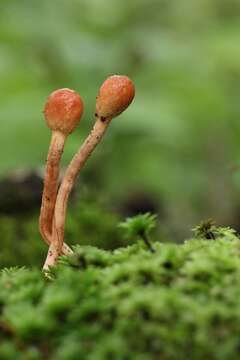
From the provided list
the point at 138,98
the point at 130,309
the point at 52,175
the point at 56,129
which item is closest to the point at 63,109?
the point at 56,129

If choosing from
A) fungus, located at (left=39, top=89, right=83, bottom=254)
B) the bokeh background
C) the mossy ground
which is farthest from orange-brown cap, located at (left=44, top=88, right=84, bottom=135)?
the bokeh background

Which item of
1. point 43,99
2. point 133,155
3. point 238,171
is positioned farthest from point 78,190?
point 133,155

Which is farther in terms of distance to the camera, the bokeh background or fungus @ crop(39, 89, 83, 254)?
the bokeh background

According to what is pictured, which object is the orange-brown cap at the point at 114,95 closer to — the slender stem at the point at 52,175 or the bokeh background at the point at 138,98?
the slender stem at the point at 52,175

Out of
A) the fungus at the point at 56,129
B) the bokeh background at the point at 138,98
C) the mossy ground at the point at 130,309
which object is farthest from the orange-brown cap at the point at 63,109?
the bokeh background at the point at 138,98

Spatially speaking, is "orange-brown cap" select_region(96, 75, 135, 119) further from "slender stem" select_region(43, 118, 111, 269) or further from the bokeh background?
the bokeh background

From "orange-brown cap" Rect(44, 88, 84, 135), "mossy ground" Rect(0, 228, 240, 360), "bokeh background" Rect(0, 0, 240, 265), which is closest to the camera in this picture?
"mossy ground" Rect(0, 228, 240, 360)

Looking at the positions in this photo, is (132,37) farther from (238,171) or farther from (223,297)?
(223,297)

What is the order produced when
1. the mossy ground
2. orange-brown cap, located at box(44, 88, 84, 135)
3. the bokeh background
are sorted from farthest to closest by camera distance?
the bokeh background → orange-brown cap, located at box(44, 88, 84, 135) → the mossy ground
